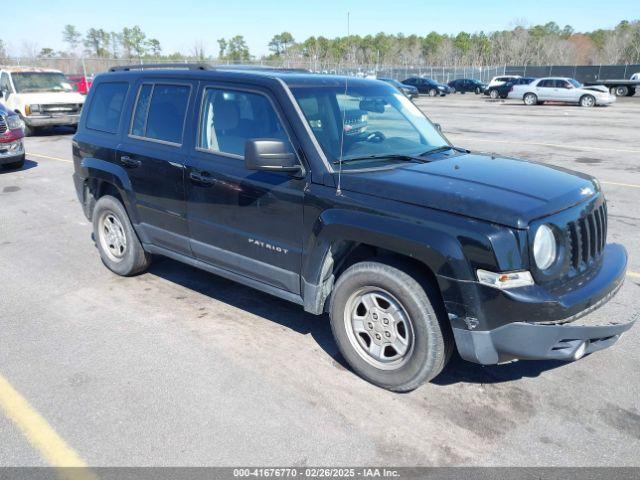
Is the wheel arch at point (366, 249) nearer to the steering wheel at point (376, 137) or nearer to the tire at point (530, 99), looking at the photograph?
the steering wheel at point (376, 137)

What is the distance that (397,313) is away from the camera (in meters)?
3.49

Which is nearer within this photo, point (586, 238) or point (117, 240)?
point (586, 238)

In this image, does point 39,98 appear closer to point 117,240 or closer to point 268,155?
point 117,240

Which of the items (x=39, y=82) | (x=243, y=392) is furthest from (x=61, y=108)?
(x=243, y=392)

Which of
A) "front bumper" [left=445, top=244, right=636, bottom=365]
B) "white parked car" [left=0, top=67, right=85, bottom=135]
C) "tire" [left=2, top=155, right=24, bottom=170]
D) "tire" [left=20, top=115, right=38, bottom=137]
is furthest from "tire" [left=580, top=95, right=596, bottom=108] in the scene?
"front bumper" [left=445, top=244, right=636, bottom=365]

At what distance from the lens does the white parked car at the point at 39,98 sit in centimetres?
1684

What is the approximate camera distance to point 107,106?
5512mm

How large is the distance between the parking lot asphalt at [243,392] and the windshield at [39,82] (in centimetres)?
1392

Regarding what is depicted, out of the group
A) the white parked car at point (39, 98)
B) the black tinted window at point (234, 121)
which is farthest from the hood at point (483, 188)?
the white parked car at point (39, 98)

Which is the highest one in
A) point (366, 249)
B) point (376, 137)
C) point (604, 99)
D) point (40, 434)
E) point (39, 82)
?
point (39, 82)

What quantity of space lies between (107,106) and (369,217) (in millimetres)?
3396

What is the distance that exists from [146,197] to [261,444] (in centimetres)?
273

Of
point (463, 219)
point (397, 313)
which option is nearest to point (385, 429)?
point (397, 313)

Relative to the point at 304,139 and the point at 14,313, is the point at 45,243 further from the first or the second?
the point at 304,139
